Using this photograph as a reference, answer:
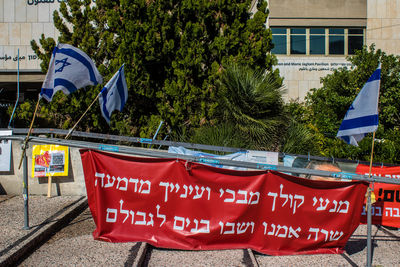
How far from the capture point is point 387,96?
16031mm

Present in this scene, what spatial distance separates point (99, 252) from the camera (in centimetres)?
461

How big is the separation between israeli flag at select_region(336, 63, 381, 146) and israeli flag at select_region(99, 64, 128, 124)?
3.49m

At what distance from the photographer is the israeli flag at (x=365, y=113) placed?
4746 millimetres

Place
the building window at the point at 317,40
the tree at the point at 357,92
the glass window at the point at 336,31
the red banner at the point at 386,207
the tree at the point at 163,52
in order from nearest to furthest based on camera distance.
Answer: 1. the red banner at the point at 386,207
2. the tree at the point at 163,52
3. the tree at the point at 357,92
4. the building window at the point at 317,40
5. the glass window at the point at 336,31

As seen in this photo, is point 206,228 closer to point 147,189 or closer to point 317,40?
point 147,189

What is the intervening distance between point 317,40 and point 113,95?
23.0m

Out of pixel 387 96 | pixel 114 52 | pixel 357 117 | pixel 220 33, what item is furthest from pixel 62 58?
pixel 387 96

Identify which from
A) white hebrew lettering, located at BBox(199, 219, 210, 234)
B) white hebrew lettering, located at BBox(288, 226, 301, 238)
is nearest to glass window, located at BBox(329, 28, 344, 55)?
white hebrew lettering, located at BBox(288, 226, 301, 238)

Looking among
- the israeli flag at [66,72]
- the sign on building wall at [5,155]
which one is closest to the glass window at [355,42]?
the sign on building wall at [5,155]

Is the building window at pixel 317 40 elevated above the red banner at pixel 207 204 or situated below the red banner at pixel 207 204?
above

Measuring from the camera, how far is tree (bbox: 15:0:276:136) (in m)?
9.80

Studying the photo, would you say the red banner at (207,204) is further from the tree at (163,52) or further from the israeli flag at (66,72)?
the tree at (163,52)

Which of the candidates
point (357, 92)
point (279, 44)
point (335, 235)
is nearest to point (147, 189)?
point (335, 235)

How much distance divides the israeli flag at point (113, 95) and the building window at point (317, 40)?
21115 mm
